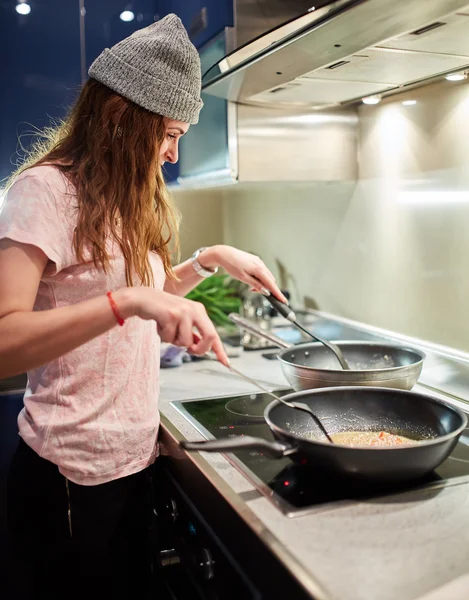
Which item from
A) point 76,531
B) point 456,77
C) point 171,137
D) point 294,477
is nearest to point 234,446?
point 294,477

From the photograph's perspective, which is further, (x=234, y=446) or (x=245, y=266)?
(x=245, y=266)

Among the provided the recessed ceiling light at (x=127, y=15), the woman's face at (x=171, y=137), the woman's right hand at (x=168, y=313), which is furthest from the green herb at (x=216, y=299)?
the woman's right hand at (x=168, y=313)

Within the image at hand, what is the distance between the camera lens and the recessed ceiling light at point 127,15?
6.18 ft

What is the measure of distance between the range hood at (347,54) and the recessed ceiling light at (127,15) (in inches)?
18.9

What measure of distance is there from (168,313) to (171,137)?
42 centimetres

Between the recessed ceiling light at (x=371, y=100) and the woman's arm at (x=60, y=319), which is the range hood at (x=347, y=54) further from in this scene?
the woman's arm at (x=60, y=319)

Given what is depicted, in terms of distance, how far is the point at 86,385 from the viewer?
111cm

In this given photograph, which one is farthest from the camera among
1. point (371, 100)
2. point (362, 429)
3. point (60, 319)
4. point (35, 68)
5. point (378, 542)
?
point (35, 68)

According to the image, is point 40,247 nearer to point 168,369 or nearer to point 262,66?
point 262,66

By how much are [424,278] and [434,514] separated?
2.75 ft

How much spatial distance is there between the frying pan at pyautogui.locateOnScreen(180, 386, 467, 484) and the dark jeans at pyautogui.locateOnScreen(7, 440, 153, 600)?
35 centimetres


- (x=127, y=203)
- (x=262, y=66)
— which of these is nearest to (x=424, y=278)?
(x=262, y=66)

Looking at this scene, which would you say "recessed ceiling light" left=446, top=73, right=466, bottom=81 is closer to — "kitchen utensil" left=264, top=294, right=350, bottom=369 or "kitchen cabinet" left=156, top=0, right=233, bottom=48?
"kitchen cabinet" left=156, top=0, right=233, bottom=48

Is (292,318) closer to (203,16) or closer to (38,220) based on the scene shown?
(38,220)
